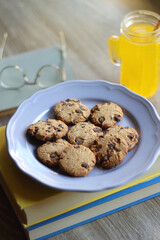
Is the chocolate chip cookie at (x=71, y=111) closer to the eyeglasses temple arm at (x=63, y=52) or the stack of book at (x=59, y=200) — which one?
the stack of book at (x=59, y=200)

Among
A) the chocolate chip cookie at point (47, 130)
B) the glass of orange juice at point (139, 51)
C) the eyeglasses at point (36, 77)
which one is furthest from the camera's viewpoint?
the eyeglasses at point (36, 77)

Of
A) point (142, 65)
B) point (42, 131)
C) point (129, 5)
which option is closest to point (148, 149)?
point (42, 131)

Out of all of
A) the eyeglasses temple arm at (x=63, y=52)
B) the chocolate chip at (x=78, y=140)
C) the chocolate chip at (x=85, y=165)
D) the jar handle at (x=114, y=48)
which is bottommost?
the chocolate chip at (x=85, y=165)

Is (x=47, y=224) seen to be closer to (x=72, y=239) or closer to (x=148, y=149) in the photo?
(x=72, y=239)

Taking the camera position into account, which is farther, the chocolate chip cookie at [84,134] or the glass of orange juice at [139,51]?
the glass of orange juice at [139,51]

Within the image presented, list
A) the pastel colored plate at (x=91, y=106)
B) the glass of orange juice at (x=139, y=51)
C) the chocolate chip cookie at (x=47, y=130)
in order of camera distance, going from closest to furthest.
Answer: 1. the pastel colored plate at (x=91, y=106)
2. the chocolate chip cookie at (x=47, y=130)
3. the glass of orange juice at (x=139, y=51)

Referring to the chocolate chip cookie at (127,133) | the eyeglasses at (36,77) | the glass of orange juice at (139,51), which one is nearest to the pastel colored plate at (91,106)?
the chocolate chip cookie at (127,133)

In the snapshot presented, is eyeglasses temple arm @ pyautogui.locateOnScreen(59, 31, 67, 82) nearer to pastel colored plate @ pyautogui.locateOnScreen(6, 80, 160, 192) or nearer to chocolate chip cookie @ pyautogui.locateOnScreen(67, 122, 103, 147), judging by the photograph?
pastel colored plate @ pyautogui.locateOnScreen(6, 80, 160, 192)
